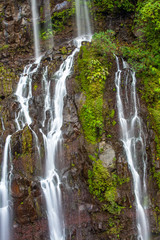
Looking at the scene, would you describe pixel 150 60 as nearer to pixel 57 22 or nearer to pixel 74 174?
pixel 74 174

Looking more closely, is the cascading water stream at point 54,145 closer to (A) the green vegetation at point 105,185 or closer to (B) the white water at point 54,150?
(B) the white water at point 54,150

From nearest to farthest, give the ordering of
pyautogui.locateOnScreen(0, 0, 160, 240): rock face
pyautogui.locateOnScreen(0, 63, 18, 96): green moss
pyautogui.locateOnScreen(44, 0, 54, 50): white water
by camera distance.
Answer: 1. pyautogui.locateOnScreen(0, 0, 160, 240): rock face
2. pyautogui.locateOnScreen(0, 63, 18, 96): green moss
3. pyautogui.locateOnScreen(44, 0, 54, 50): white water

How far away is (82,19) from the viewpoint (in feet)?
57.6

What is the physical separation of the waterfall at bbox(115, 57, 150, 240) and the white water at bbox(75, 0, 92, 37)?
807 centimetres

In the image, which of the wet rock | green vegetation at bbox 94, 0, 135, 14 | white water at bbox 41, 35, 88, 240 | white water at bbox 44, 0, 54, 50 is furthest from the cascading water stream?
green vegetation at bbox 94, 0, 135, 14

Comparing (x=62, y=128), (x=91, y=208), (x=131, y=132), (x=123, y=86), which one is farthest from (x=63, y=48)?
(x=91, y=208)

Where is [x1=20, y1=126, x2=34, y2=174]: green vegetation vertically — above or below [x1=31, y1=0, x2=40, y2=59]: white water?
below

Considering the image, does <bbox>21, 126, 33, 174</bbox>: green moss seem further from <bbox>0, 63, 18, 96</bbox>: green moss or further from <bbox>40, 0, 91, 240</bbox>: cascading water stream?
<bbox>0, 63, 18, 96</bbox>: green moss

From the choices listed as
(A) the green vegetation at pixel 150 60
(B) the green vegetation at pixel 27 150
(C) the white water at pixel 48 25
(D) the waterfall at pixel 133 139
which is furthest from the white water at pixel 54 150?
(C) the white water at pixel 48 25

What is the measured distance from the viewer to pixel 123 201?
26.0 ft

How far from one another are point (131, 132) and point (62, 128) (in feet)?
10.6

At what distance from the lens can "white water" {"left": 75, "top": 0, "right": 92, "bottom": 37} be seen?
56.6 feet

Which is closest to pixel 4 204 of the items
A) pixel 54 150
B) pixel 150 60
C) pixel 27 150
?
pixel 27 150

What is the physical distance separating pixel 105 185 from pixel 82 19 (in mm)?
14970
